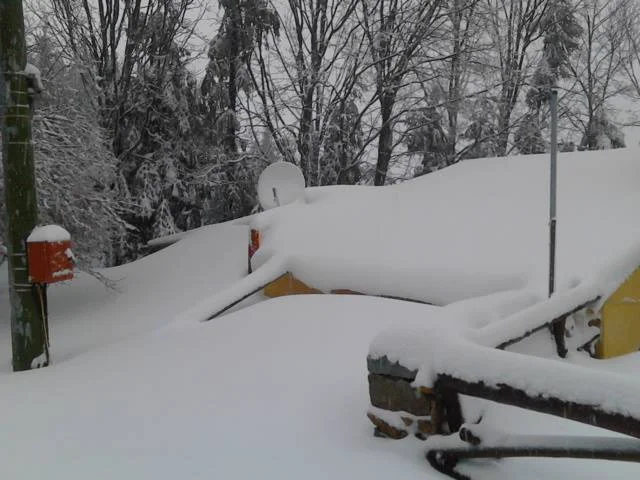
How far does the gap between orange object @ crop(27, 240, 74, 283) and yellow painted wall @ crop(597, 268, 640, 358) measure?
13.7 feet

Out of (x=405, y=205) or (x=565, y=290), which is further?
(x=405, y=205)

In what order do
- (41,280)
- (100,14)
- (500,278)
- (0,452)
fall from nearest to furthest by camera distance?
1. (0,452)
2. (500,278)
3. (41,280)
4. (100,14)

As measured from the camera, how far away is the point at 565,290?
11.9ft

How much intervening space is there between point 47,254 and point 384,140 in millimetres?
12217

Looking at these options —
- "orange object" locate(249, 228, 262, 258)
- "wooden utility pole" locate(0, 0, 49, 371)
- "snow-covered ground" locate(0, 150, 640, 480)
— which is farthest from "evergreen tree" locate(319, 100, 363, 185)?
"wooden utility pole" locate(0, 0, 49, 371)

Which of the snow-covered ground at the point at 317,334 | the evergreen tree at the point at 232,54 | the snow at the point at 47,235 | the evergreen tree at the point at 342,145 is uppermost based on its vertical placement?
the evergreen tree at the point at 232,54

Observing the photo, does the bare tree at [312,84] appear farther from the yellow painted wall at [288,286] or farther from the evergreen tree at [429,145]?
the yellow painted wall at [288,286]

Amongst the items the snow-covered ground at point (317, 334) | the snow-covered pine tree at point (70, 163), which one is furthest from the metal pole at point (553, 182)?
the snow-covered pine tree at point (70, 163)

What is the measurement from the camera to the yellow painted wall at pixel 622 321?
12.1 feet

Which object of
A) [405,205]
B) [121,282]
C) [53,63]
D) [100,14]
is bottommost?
[121,282]

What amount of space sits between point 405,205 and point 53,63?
663cm

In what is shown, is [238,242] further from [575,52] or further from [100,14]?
[575,52]

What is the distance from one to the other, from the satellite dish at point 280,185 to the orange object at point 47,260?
9.45 ft

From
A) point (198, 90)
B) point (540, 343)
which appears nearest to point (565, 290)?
point (540, 343)
